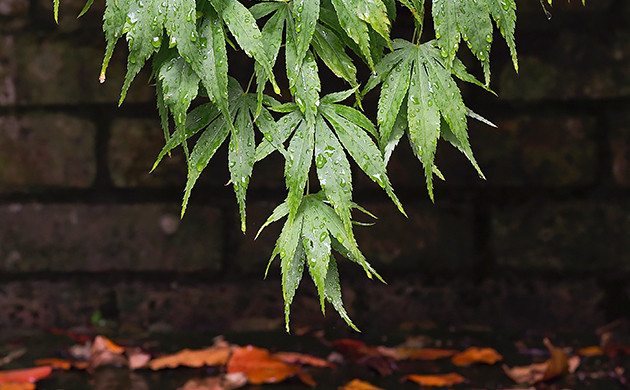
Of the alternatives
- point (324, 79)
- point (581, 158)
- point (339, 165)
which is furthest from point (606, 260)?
point (339, 165)

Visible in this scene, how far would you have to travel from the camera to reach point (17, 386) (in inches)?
67.5

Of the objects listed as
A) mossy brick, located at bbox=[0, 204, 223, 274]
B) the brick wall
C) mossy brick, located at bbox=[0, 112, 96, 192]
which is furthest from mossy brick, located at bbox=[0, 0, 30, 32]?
mossy brick, located at bbox=[0, 204, 223, 274]

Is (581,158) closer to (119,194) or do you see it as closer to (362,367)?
(362,367)

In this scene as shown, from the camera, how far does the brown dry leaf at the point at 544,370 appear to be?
1.77 metres

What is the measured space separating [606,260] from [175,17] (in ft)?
5.67

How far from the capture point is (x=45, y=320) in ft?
7.10

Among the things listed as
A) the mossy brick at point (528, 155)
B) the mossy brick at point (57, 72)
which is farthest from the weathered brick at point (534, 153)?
the mossy brick at point (57, 72)

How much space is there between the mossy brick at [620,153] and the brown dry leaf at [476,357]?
2.17 feet

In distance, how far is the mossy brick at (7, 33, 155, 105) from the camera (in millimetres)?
2072

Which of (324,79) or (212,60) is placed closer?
(212,60)

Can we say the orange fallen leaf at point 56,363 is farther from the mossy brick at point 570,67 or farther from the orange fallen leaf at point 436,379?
the mossy brick at point 570,67

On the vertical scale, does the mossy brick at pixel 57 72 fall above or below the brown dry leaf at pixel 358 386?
above

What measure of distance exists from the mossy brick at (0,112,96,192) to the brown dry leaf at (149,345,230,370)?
2.02ft

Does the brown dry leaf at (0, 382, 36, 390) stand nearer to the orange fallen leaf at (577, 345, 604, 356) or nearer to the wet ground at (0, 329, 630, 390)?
the wet ground at (0, 329, 630, 390)
